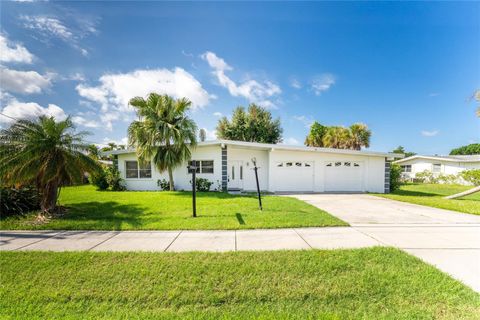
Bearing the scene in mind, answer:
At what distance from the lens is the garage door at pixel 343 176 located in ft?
46.0

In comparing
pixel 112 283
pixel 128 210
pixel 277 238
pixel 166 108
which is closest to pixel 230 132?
pixel 166 108

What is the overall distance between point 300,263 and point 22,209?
8791mm

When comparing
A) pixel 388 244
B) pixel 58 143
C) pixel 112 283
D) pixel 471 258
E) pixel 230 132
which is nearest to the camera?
pixel 112 283

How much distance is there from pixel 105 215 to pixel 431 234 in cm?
922

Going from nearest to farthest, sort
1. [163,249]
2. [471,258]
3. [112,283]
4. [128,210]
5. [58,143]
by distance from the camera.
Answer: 1. [112,283]
2. [471,258]
3. [163,249]
4. [58,143]
5. [128,210]

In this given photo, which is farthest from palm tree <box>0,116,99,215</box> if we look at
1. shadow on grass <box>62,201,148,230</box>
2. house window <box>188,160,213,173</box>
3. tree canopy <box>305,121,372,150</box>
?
tree canopy <box>305,121,372,150</box>

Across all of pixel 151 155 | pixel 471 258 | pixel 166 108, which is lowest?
pixel 471 258

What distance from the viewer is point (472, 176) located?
61.7 feet

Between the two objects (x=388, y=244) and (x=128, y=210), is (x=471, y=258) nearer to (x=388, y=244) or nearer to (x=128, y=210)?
(x=388, y=244)

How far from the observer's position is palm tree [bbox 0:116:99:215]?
5.94 metres

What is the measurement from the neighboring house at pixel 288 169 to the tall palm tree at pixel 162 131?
5.49ft

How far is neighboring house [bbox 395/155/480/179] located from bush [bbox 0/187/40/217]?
30536mm

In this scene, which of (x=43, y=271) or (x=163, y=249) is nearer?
(x=43, y=271)

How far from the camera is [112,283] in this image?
289 centimetres
